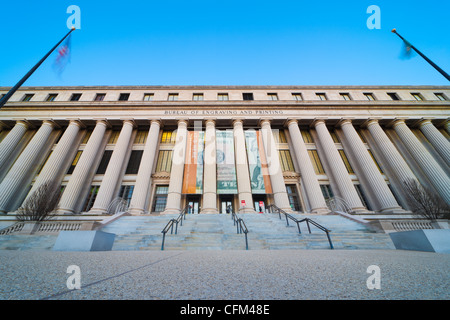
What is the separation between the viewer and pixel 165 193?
60.2 feet

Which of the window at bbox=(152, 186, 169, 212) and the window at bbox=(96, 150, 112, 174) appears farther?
the window at bbox=(96, 150, 112, 174)

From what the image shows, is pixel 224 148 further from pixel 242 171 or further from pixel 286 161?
pixel 286 161

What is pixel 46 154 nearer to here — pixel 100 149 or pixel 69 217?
pixel 100 149

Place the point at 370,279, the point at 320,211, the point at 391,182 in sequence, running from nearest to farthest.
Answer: the point at 370,279 → the point at 320,211 → the point at 391,182

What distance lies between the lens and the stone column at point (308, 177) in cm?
1510

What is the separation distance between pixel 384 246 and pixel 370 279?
727 cm

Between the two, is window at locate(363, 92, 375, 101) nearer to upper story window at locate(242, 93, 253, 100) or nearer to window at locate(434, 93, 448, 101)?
window at locate(434, 93, 448, 101)

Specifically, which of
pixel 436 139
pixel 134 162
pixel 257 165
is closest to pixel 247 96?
pixel 257 165

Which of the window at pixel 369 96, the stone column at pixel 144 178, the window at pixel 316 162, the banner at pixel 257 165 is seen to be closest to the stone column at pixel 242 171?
the banner at pixel 257 165

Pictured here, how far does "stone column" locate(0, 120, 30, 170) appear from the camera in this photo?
16.8 metres

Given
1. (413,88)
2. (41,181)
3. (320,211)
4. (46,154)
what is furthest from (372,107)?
(46,154)

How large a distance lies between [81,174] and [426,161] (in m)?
32.5

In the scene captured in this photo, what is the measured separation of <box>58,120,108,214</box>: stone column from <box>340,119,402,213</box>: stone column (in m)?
26.0

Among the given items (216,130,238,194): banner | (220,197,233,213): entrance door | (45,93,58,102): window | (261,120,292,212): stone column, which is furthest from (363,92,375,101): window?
(45,93,58,102): window
